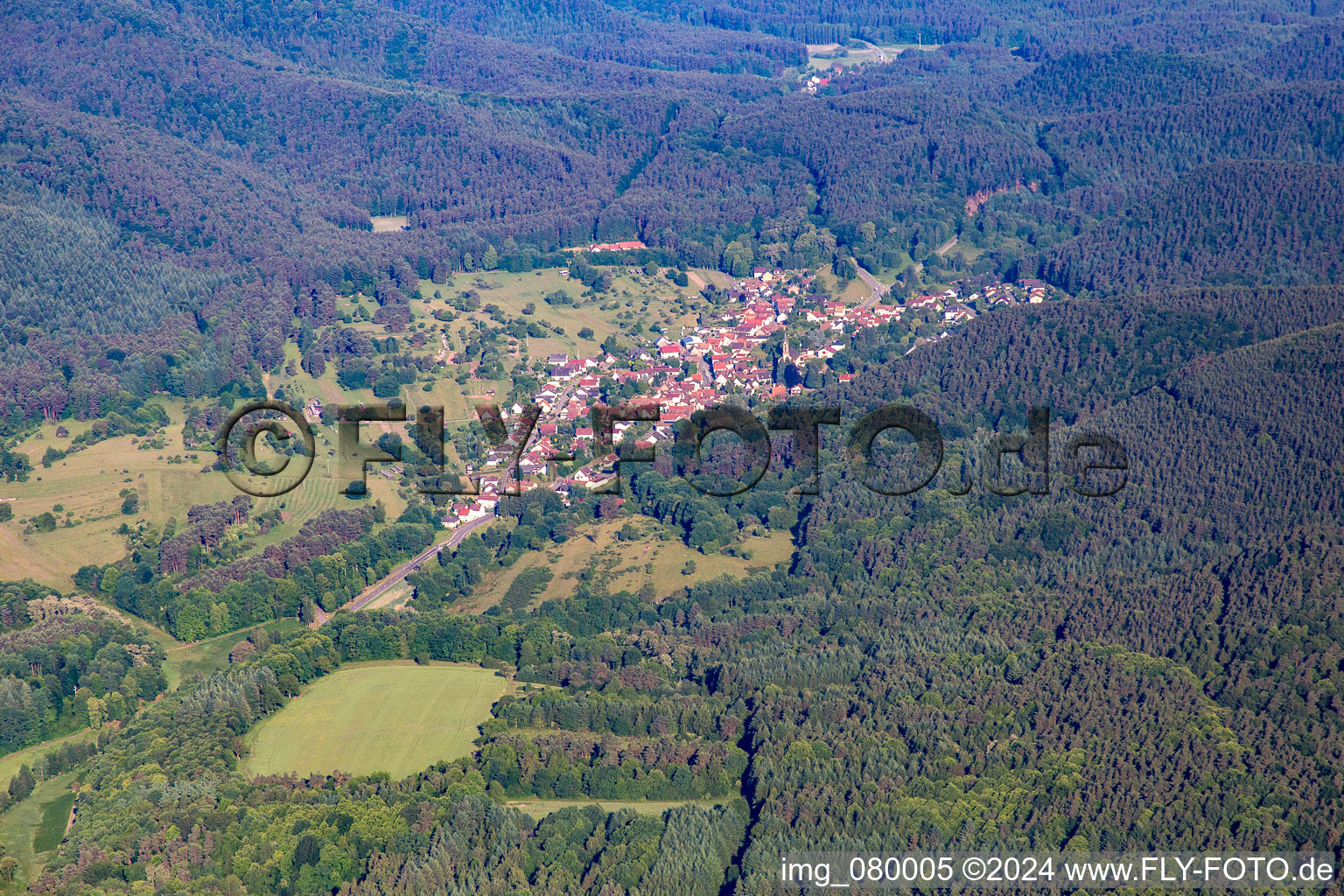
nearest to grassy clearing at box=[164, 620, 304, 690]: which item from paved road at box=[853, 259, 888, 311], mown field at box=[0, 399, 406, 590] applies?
mown field at box=[0, 399, 406, 590]

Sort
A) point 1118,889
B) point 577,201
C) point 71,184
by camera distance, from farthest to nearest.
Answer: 1. point 577,201
2. point 71,184
3. point 1118,889

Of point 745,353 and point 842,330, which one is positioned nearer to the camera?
point 745,353

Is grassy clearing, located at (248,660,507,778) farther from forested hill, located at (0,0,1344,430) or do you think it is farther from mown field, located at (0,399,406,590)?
forested hill, located at (0,0,1344,430)

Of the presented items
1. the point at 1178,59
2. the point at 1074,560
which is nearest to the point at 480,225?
the point at 1074,560

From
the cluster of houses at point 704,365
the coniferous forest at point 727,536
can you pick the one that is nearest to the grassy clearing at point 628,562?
the coniferous forest at point 727,536

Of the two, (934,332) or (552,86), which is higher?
(552,86)

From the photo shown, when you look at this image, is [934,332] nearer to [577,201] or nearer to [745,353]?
[745,353]

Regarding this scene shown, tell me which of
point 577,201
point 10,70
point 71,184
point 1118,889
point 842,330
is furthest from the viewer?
point 10,70

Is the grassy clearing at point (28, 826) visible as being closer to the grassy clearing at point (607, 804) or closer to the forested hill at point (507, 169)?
the grassy clearing at point (607, 804)
